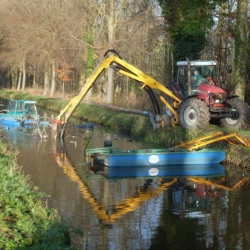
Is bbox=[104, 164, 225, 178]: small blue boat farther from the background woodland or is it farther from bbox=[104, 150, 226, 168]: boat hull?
the background woodland

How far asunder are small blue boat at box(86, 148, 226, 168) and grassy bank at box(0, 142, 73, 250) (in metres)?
6.66

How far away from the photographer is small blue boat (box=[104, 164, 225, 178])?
17656 mm

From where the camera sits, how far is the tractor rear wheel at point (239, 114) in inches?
881

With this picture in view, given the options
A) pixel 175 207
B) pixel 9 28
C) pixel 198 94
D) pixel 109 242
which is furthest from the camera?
pixel 9 28

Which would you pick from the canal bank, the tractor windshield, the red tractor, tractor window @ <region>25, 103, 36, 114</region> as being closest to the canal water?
the canal bank

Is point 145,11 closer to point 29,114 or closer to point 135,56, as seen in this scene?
point 135,56

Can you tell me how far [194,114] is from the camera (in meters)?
22.6

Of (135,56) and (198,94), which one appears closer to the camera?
(198,94)

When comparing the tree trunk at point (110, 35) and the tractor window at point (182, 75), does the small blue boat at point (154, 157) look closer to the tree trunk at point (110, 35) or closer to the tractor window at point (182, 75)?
the tractor window at point (182, 75)

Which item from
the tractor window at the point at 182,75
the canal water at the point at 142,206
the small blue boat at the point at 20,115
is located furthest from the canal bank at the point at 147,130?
the small blue boat at the point at 20,115

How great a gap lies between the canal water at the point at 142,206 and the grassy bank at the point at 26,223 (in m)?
0.49

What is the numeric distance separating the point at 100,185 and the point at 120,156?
7.31 feet

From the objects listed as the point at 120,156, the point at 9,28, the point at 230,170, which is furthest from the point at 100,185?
the point at 9,28

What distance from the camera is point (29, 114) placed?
32.2 metres
